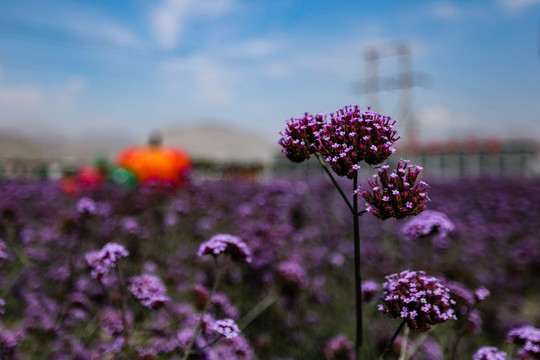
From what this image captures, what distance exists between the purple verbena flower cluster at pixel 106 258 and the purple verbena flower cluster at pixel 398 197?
3.90 feet

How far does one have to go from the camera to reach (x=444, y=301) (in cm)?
202

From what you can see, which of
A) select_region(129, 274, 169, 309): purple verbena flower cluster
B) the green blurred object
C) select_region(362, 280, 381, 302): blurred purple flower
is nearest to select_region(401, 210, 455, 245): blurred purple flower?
select_region(362, 280, 381, 302): blurred purple flower

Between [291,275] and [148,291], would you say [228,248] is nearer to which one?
[148,291]

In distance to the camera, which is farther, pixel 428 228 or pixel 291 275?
pixel 291 275

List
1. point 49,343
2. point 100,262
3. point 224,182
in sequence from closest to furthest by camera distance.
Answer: point 100,262
point 49,343
point 224,182

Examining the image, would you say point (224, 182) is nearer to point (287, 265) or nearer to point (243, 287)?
point (243, 287)

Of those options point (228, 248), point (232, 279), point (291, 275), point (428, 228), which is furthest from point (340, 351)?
point (232, 279)

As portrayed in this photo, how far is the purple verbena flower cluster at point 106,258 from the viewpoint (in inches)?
96.6

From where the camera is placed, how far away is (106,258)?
252 cm

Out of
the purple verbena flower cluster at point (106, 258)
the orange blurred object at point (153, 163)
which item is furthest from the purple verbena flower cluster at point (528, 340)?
the orange blurred object at point (153, 163)

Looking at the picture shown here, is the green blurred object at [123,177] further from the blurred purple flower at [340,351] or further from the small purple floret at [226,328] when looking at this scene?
the small purple floret at [226,328]

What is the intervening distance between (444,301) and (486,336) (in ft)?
11.2

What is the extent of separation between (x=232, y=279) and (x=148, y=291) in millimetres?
2794

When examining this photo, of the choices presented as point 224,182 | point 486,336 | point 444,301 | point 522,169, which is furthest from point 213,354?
point 522,169
